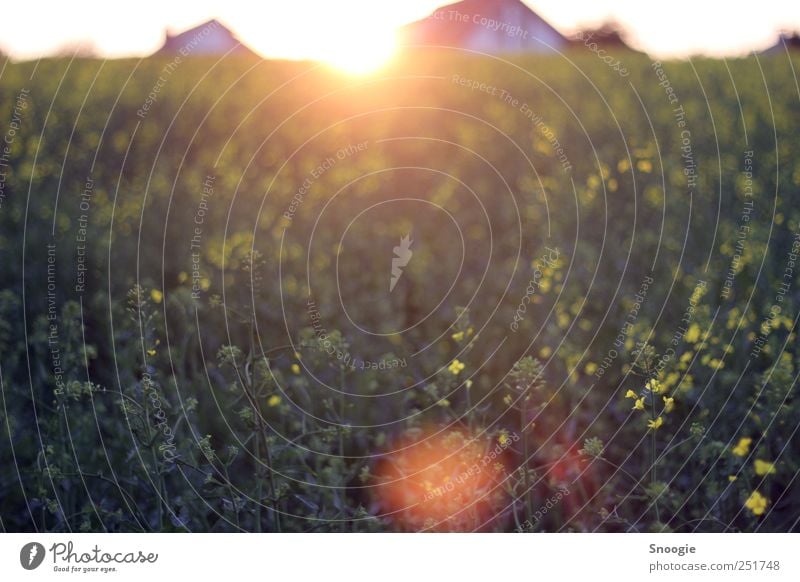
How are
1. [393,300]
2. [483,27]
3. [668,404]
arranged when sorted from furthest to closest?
1. [393,300]
2. [483,27]
3. [668,404]

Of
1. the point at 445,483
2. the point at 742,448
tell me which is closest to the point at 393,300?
the point at 445,483

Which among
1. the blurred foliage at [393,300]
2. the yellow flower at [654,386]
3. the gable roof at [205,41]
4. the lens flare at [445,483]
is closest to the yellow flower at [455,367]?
the blurred foliage at [393,300]

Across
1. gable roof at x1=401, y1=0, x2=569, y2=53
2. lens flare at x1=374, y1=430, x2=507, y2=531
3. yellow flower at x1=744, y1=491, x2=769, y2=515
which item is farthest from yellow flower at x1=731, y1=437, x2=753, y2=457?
gable roof at x1=401, y1=0, x2=569, y2=53

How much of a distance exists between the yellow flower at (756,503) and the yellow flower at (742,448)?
15 cm

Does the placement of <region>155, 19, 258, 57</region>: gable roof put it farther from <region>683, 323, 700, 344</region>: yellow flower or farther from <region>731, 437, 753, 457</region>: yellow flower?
<region>731, 437, 753, 457</region>: yellow flower

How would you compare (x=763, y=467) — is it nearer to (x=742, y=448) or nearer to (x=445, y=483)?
(x=742, y=448)

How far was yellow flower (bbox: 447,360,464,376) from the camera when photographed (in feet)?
14.6

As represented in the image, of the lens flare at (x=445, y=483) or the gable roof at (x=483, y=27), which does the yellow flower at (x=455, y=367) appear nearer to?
the lens flare at (x=445, y=483)

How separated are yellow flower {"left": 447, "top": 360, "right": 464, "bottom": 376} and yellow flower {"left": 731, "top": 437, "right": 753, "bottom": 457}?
1069 millimetres

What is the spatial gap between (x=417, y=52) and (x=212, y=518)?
6.51 ft

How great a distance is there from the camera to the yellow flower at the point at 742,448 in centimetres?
435

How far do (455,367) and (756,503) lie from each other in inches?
48.5

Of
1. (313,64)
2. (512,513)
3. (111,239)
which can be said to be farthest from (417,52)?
(512,513)

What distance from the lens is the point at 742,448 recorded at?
14.3 ft
